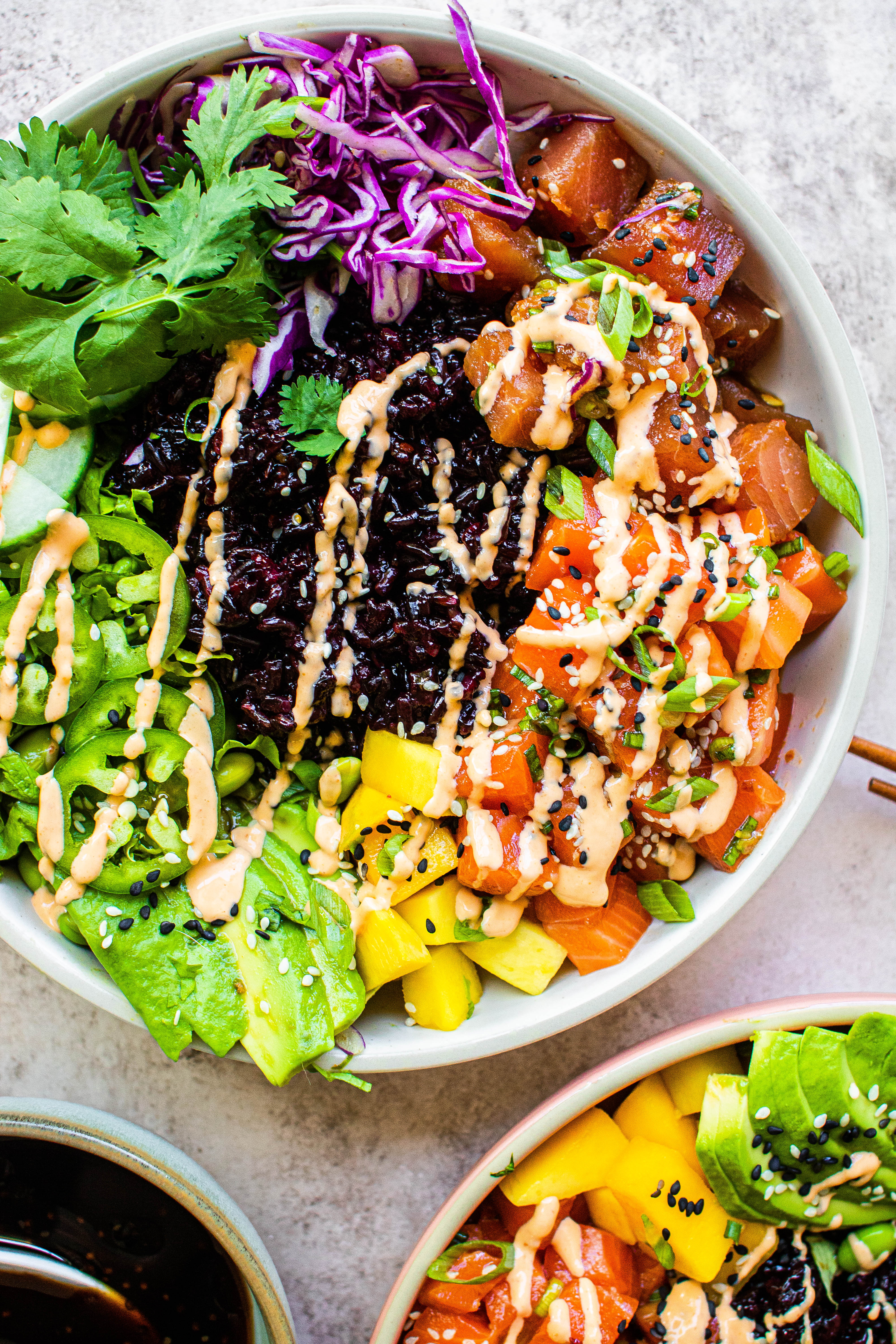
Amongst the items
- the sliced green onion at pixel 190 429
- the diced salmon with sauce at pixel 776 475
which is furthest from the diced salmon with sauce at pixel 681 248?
the sliced green onion at pixel 190 429

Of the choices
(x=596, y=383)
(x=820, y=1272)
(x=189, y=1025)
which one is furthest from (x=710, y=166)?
(x=820, y=1272)

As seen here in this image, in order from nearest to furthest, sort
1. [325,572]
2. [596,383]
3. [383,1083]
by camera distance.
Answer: [596,383], [325,572], [383,1083]

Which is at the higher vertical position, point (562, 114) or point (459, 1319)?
point (562, 114)

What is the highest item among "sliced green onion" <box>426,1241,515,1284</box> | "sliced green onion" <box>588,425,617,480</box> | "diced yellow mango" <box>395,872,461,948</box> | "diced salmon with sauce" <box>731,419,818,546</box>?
"diced salmon with sauce" <box>731,419,818,546</box>

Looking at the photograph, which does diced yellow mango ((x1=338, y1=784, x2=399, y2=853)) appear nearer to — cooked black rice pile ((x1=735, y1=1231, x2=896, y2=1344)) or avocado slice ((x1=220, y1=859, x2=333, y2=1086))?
avocado slice ((x1=220, y1=859, x2=333, y2=1086))

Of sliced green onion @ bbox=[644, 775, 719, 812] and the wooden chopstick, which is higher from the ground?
the wooden chopstick

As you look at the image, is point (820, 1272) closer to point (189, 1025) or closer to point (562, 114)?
point (189, 1025)

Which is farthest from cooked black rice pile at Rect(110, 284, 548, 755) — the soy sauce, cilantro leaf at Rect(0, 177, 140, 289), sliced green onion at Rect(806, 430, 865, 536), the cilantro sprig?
the soy sauce
